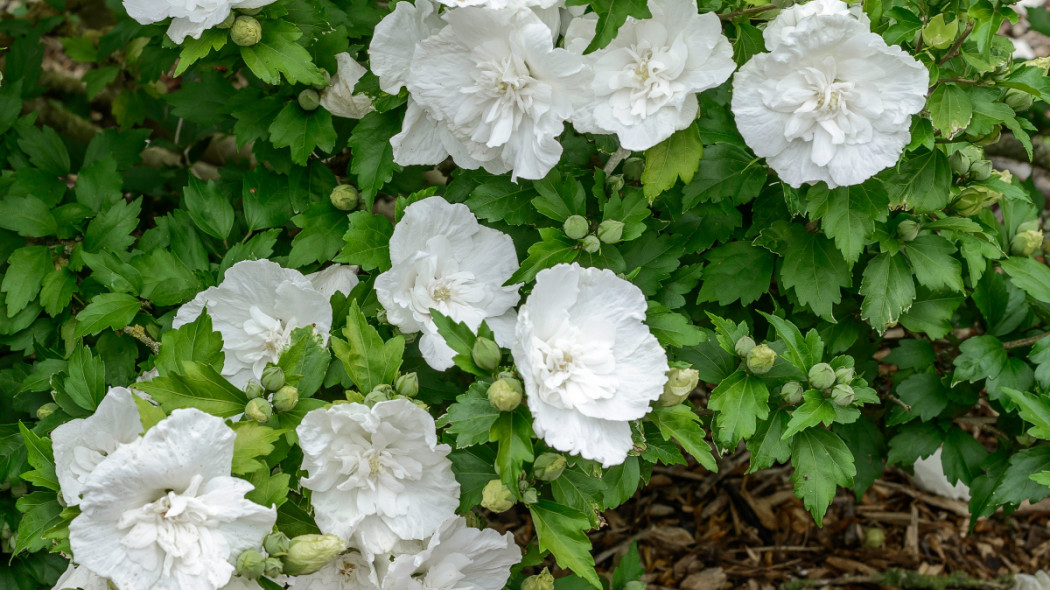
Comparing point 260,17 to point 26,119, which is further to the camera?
point 26,119

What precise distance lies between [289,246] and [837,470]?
5.88 feet

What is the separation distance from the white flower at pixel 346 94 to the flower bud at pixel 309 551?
1250mm

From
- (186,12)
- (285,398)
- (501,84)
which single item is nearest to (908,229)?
(501,84)

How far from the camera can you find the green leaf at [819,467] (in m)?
2.31

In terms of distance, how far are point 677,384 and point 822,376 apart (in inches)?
18.6

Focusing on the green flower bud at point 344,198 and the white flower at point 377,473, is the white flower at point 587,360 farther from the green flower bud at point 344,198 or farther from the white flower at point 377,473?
the green flower bud at point 344,198

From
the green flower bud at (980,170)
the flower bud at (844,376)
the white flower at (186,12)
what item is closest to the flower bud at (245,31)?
the white flower at (186,12)

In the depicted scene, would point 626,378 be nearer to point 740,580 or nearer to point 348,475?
point 348,475

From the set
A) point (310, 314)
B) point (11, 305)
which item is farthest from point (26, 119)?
point (310, 314)

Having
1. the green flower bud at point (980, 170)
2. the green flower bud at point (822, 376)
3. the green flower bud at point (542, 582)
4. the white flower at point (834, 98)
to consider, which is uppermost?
the white flower at point (834, 98)

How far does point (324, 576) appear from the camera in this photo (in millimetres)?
2109

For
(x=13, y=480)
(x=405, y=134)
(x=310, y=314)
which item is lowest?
(x=13, y=480)

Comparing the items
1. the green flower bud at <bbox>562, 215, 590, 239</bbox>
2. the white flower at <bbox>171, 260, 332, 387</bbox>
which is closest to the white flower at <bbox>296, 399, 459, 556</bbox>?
the white flower at <bbox>171, 260, 332, 387</bbox>

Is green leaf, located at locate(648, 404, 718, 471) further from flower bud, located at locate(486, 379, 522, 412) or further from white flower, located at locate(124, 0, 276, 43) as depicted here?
white flower, located at locate(124, 0, 276, 43)
